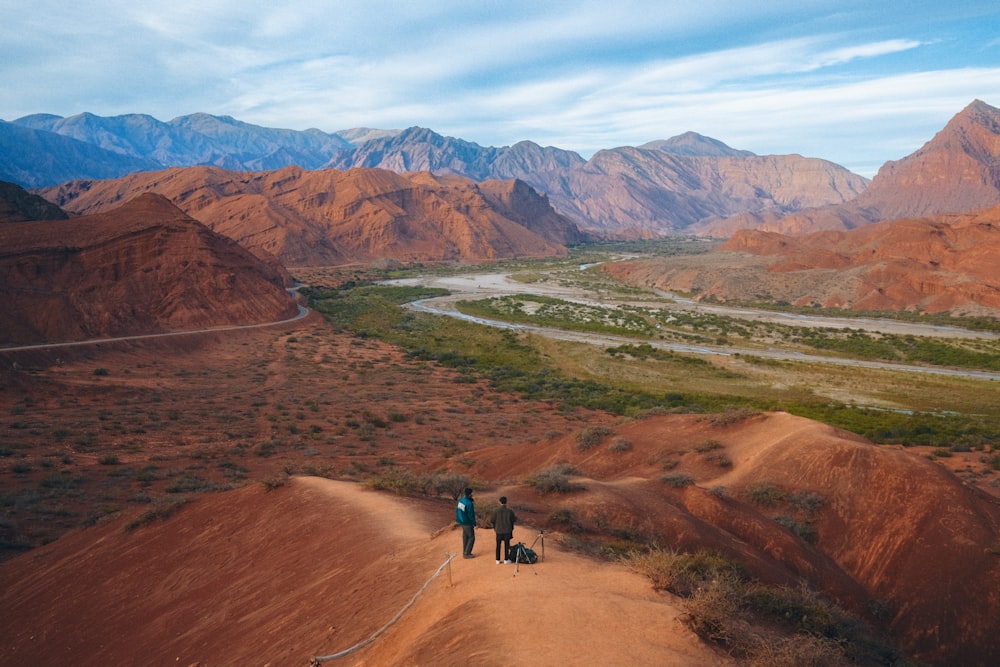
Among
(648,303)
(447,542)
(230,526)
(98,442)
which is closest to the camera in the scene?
(447,542)

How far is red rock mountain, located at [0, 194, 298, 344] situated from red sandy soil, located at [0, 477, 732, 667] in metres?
38.4

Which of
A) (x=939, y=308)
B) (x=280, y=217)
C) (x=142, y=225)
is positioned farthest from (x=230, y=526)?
(x=280, y=217)

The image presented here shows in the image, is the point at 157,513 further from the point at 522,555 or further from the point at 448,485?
the point at 522,555

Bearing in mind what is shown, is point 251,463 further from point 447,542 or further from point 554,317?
point 554,317

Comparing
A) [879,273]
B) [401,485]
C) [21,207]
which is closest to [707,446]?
[401,485]

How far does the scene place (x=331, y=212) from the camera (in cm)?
13762

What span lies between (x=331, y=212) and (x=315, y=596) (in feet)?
449

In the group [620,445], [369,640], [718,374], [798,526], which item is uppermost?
[369,640]

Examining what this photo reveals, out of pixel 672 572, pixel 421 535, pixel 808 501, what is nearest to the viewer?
pixel 672 572

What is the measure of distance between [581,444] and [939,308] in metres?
68.0

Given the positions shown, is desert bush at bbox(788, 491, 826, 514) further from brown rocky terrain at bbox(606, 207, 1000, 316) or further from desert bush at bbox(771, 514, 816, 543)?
brown rocky terrain at bbox(606, 207, 1000, 316)

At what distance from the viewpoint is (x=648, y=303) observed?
82.4 m

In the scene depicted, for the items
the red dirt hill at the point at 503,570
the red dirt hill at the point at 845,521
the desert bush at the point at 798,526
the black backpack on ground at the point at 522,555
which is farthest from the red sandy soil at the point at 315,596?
the desert bush at the point at 798,526

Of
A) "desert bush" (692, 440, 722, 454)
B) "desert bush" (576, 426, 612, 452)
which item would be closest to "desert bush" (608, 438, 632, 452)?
"desert bush" (576, 426, 612, 452)
